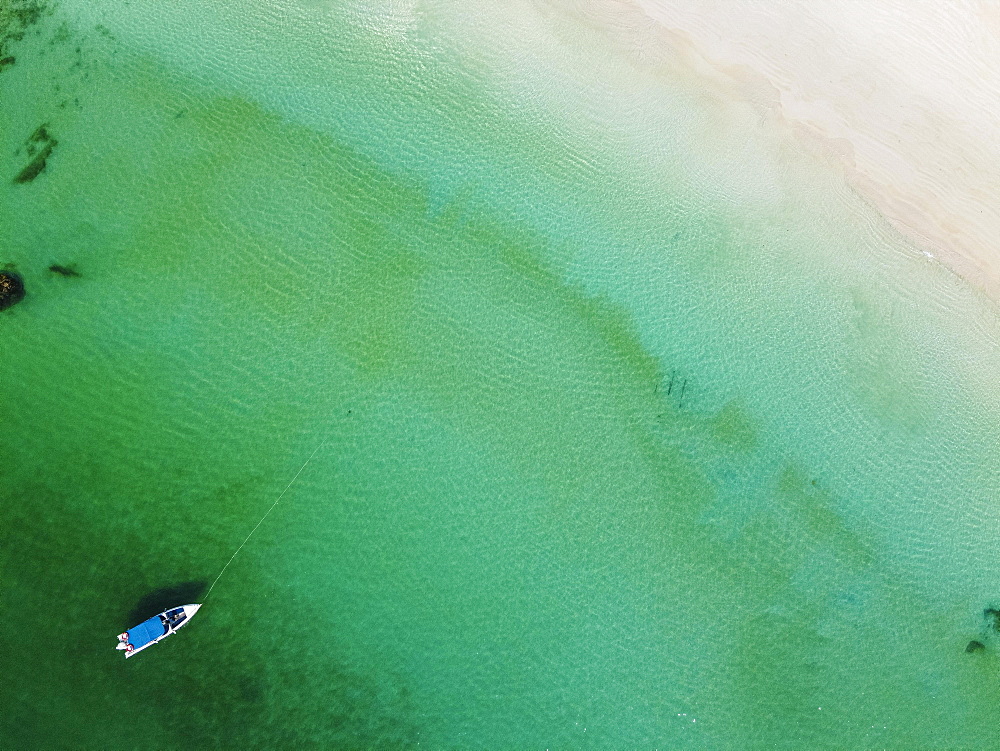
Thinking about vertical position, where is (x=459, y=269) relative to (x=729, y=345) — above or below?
below

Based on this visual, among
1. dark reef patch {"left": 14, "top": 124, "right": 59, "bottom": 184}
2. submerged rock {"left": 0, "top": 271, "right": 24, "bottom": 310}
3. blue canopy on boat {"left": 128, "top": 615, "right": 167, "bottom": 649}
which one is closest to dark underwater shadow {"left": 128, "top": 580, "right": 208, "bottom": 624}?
blue canopy on boat {"left": 128, "top": 615, "right": 167, "bottom": 649}

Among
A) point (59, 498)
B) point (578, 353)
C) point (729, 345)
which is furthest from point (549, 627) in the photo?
point (59, 498)

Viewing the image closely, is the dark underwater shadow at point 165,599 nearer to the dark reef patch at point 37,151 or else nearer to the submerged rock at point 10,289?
the submerged rock at point 10,289

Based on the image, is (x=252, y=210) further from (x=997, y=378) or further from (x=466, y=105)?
(x=997, y=378)

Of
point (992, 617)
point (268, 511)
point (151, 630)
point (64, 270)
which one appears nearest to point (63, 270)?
point (64, 270)

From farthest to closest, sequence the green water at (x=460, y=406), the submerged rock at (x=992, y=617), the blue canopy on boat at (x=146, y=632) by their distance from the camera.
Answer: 1. the submerged rock at (x=992, y=617)
2. the green water at (x=460, y=406)
3. the blue canopy on boat at (x=146, y=632)

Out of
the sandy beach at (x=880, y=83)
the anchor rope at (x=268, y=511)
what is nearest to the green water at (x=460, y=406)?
the anchor rope at (x=268, y=511)
